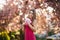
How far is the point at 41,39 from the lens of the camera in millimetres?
2422

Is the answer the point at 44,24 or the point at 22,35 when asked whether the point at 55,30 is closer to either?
the point at 44,24

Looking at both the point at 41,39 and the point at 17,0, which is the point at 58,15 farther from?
the point at 17,0

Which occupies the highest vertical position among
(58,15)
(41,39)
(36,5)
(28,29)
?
→ (36,5)

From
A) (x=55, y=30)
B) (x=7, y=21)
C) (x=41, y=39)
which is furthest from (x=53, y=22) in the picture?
(x=7, y=21)

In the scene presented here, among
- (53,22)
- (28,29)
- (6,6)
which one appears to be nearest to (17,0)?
(6,6)

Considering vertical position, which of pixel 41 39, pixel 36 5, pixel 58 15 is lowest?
pixel 41 39

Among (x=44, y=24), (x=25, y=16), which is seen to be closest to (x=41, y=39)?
(x=44, y=24)

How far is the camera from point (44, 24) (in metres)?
2.45

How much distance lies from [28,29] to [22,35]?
11 centimetres

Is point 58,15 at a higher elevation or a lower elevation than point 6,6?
lower

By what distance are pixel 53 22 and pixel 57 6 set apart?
0.23m

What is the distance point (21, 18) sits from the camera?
7.91 feet

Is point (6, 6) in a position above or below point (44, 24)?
above

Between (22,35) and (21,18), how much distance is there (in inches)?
8.9
